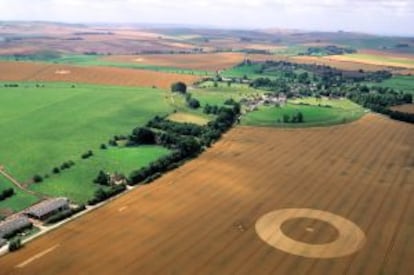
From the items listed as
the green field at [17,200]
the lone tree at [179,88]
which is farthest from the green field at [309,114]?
the green field at [17,200]

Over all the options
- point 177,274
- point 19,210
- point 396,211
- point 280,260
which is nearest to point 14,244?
point 19,210

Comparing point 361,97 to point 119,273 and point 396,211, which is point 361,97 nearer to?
point 396,211

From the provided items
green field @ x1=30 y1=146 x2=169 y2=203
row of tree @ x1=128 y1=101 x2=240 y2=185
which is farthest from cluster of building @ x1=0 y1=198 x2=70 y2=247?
row of tree @ x1=128 y1=101 x2=240 y2=185

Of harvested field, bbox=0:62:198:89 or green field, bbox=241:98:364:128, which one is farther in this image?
harvested field, bbox=0:62:198:89

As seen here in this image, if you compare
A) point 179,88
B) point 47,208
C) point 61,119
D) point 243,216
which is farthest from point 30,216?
point 179,88

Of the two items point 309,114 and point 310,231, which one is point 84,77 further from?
point 310,231

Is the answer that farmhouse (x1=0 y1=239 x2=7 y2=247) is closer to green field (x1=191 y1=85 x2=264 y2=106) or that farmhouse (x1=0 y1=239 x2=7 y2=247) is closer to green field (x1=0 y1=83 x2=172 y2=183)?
green field (x1=0 y1=83 x2=172 y2=183)

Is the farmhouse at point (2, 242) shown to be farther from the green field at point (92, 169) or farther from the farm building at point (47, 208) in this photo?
the green field at point (92, 169)
